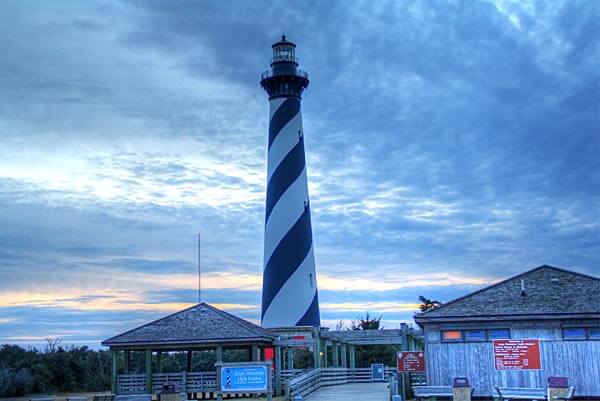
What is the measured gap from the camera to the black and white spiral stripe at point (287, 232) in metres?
35.8

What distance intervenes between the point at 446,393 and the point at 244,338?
832cm

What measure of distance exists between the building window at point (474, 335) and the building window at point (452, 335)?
23cm

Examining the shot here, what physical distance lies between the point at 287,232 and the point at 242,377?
45.3 feet

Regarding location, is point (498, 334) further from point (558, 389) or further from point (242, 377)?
point (242, 377)

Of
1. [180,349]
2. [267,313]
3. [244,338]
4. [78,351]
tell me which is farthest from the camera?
[78,351]

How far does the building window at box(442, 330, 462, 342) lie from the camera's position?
24.5 m

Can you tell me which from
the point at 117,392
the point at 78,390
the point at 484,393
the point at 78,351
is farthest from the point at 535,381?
the point at 78,351

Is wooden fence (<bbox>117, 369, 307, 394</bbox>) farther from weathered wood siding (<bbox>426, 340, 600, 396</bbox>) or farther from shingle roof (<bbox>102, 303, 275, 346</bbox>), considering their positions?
weathered wood siding (<bbox>426, 340, 600, 396</bbox>)

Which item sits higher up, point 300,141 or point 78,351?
point 300,141

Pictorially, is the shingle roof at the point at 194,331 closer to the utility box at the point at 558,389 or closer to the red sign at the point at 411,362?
the red sign at the point at 411,362

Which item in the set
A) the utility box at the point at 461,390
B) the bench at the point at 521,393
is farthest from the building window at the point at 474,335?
the utility box at the point at 461,390

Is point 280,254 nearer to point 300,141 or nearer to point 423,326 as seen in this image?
point 300,141

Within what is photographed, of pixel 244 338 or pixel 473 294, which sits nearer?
pixel 473 294

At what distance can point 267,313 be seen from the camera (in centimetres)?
3606
